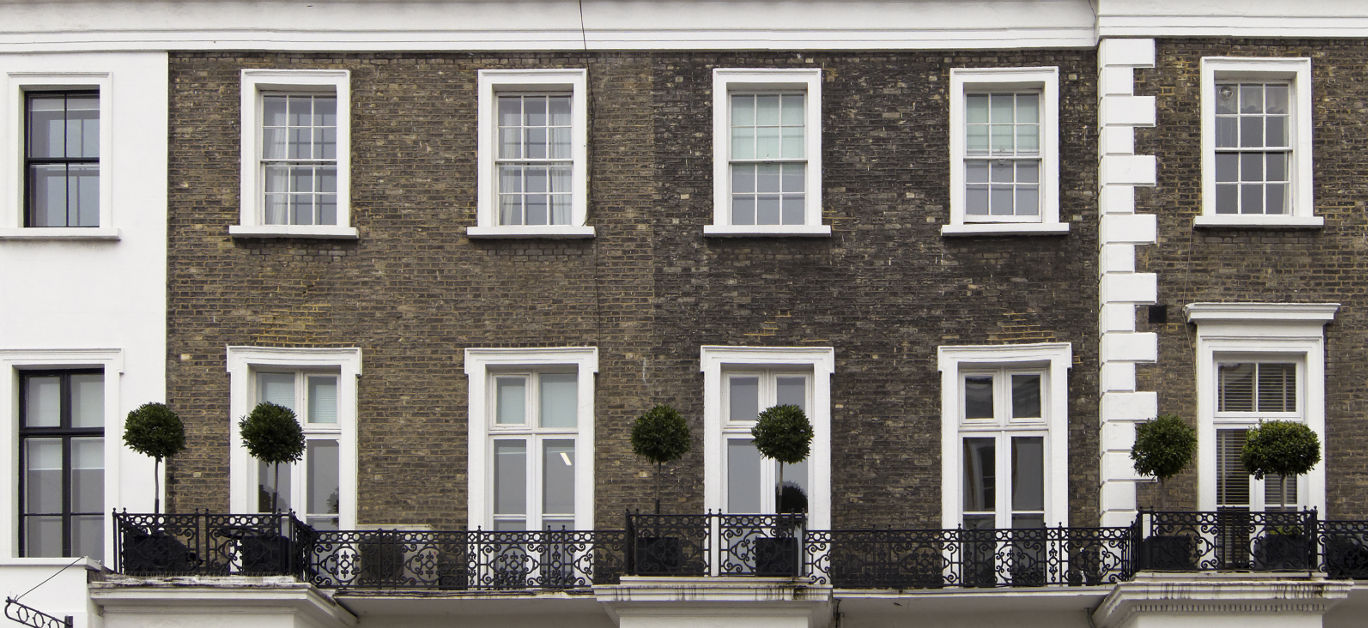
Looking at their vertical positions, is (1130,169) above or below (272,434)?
above

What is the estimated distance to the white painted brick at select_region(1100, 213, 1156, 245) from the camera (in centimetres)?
2253

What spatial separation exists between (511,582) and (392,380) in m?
2.54

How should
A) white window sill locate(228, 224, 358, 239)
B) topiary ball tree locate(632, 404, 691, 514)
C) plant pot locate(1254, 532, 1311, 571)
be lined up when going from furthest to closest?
white window sill locate(228, 224, 358, 239)
topiary ball tree locate(632, 404, 691, 514)
plant pot locate(1254, 532, 1311, 571)

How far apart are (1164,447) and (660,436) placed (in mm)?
4878

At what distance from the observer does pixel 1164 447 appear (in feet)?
69.5

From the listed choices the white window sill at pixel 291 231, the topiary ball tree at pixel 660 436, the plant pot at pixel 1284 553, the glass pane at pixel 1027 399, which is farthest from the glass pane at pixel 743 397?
the plant pot at pixel 1284 553

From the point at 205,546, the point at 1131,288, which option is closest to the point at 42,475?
the point at 205,546

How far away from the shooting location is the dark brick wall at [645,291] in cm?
2258

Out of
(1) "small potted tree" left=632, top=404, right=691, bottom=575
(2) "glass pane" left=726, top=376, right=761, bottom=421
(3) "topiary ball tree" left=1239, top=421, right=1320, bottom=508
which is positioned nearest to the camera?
(3) "topiary ball tree" left=1239, top=421, right=1320, bottom=508

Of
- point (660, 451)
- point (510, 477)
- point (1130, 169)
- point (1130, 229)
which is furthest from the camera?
point (510, 477)

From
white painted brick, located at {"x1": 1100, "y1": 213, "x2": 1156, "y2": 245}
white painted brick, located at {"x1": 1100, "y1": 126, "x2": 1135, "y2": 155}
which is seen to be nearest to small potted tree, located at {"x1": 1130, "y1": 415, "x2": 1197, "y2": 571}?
white painted brick, located at {"x1": 1100, "y1": 213, "x2": 1156, "y2": 245}

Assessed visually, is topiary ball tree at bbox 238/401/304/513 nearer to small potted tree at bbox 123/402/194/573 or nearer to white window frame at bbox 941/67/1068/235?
small potted tree at bbox 123/402/194/573

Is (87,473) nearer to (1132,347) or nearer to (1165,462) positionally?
(1132,347)

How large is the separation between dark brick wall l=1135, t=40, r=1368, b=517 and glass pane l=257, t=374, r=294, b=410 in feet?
28.9
